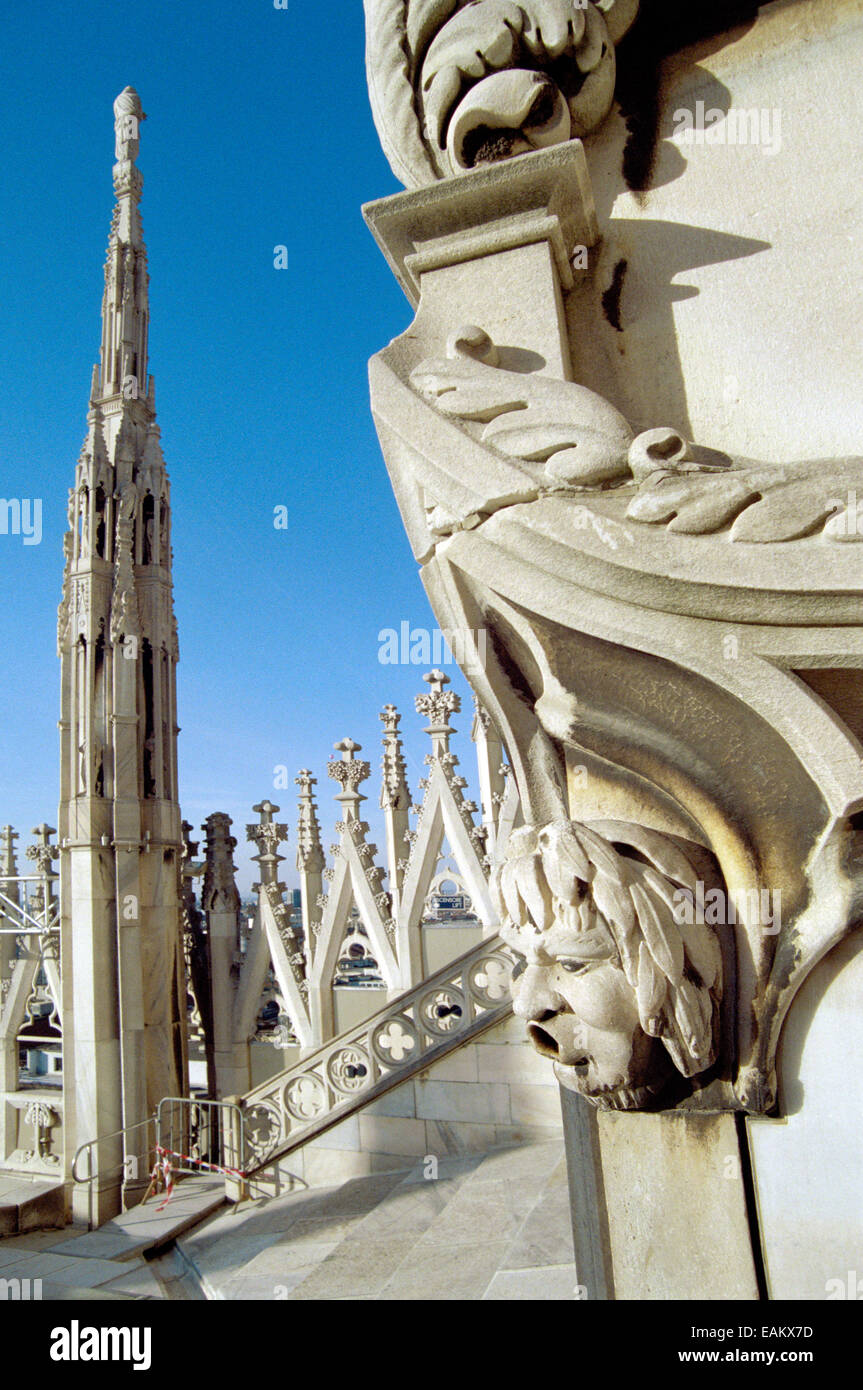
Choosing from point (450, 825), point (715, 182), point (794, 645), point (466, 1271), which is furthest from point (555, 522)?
point (450, 825)

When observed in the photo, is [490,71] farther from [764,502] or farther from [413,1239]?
[413,1239]

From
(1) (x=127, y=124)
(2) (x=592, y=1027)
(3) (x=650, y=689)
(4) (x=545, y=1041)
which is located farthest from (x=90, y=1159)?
(1) (x=127, y=124)

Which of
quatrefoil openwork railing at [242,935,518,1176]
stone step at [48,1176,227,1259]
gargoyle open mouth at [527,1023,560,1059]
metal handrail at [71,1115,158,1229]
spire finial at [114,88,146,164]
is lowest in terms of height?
stone step at [48,1176,227,1259]

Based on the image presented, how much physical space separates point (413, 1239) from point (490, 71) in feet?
18.4

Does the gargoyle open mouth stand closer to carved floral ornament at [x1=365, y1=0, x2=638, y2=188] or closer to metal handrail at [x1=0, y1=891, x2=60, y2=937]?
carved floral ornament at [x1=365, y1=0, x2=638, y2=188]

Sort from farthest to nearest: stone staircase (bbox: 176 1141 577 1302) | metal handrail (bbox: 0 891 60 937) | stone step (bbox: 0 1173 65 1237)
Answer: metal handrail (bbox: 0 891 60 937), stone step (bbox: 0 1173 65 1237), stone staircase (bbox: 176 1141 577 1302)

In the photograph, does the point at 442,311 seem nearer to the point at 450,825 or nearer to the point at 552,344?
the point at 552,344

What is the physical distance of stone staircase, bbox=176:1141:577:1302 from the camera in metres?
3.95

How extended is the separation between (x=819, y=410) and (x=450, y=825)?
8361 millimetres

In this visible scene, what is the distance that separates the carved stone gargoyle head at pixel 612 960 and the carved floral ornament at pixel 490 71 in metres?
1.60

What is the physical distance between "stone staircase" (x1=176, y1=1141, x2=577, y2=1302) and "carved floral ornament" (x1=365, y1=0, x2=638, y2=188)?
11.7ft

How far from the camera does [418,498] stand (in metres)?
1.74

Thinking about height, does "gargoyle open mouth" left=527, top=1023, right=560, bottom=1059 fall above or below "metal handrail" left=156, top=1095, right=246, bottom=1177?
above

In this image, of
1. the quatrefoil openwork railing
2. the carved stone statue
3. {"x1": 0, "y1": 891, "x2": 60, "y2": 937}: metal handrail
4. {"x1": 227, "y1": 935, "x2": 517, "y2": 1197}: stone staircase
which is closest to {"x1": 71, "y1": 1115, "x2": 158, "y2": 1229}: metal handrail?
{"x1": 227, "y1": 935, "x2": 517, "y2": 1197}: stone staircase
